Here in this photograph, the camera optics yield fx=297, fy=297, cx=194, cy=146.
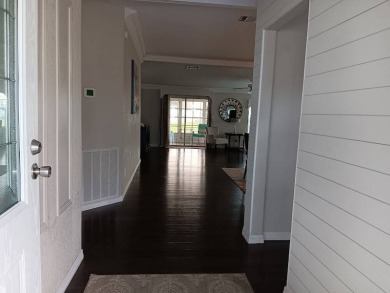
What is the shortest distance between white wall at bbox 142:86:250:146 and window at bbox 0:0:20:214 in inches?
400

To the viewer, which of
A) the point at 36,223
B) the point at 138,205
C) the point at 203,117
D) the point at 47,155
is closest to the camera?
the point at 36,223

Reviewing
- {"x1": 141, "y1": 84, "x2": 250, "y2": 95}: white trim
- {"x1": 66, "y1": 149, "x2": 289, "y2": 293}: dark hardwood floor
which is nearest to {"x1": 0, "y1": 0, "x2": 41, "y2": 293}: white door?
{"x1": 66, "y1": 149, "x2": 289, "y2": 293}: dark hardwood floor

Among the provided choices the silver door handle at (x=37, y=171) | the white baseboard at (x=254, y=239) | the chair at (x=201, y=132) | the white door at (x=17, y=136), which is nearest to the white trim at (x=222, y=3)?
the white door at (x=17, y=136)

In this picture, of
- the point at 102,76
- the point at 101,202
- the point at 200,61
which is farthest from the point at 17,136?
the point at 200,61

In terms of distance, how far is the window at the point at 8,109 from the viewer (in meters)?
0.94

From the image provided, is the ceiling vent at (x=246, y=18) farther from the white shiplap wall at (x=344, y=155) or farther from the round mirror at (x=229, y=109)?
the round mirror at (x=229, y=109)

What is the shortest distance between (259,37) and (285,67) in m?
0.37

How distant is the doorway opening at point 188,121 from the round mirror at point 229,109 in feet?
1.98

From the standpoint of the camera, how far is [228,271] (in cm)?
229

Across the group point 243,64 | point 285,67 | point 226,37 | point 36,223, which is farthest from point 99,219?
point 243,64

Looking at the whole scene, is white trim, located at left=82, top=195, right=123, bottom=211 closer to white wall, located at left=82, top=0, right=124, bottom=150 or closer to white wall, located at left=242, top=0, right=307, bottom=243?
white wall, located at left=82, top=0, right=124, bottom=150

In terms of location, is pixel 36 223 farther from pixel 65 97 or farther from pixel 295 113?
pixel 295 113

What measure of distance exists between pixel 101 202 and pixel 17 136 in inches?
114

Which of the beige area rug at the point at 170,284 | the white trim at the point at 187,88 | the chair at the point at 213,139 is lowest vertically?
the beige area rug at the point at 170,284
